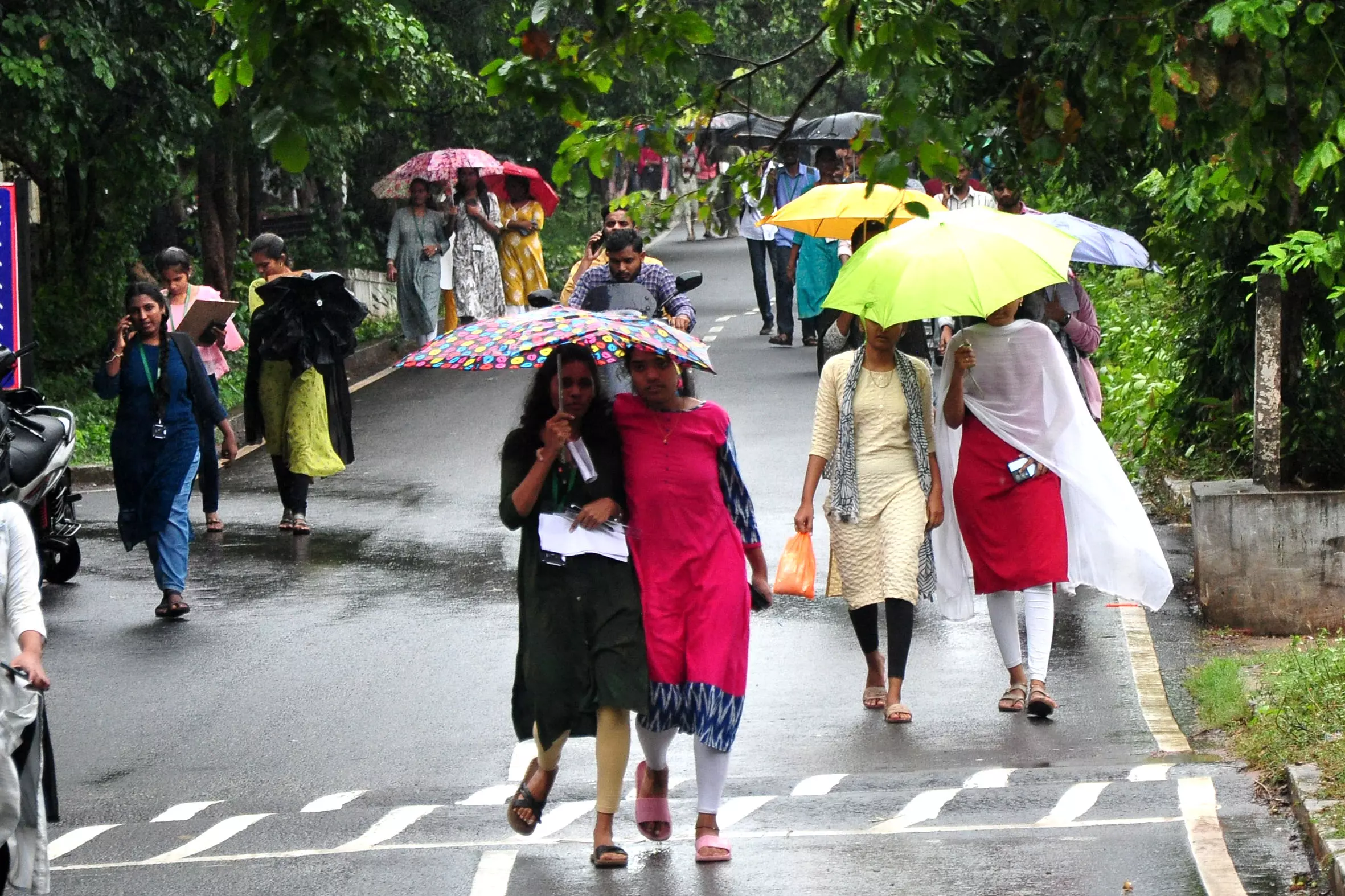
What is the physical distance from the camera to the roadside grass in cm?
758

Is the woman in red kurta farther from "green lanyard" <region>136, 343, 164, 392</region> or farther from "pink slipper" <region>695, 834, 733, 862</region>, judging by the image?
"green lanyard" <region>136, 343, 164, 392</region>

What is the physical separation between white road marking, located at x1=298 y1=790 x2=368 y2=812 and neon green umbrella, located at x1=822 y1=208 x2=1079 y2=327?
8.82 ft

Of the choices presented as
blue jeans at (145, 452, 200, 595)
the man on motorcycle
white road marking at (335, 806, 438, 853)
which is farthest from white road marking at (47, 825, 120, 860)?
the man on motorcycle

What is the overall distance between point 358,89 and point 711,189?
2.26m

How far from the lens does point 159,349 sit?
11.7 m

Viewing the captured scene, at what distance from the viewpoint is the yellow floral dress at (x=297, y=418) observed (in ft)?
44.9

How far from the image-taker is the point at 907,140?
563 centimetres

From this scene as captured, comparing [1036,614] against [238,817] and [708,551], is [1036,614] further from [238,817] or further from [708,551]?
[238,817]

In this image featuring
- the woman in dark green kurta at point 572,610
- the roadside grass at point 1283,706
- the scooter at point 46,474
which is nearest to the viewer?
the woman in dark green kurta at point 572,610

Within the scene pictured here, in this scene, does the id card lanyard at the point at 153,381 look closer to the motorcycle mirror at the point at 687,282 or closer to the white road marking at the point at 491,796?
the motorcycle mirror at the point at 687,282

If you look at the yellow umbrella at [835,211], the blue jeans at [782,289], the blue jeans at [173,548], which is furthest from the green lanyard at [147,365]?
the blue jeans at [782,289]

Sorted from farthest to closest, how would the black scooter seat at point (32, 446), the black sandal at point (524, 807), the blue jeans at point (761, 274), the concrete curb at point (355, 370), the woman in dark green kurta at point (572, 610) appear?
the blue jeans at point (761, 274)
the concrete curb at point (355, 370)
the black scooter seat at point (32, 446)
the black sandal at point (524, 807)
the woman in dark green kurta at point (572, 610)

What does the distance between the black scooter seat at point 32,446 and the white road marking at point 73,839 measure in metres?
3.76

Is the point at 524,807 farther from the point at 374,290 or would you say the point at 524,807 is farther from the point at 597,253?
the point at 374,290
